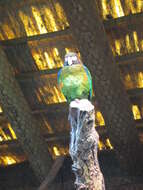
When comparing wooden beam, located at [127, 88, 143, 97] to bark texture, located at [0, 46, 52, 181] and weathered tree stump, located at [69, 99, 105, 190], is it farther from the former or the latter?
weathered tree stump, located at [69, 99, 105, 190]

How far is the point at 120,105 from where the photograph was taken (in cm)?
372

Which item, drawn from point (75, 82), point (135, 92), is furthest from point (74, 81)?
point (135, 92)

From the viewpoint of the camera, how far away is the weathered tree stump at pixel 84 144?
202cm

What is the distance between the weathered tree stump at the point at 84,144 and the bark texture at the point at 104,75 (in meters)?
1.28

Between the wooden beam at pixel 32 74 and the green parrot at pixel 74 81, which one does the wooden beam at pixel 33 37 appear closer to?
the wooden beam at pixel 32 74

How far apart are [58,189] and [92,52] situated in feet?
7.92

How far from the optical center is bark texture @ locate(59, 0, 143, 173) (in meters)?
3.14

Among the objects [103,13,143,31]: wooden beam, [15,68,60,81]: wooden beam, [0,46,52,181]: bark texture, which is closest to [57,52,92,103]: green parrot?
[103,13,143,31]: wooden beam

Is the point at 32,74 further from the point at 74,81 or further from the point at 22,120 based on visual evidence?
the point at 74,81

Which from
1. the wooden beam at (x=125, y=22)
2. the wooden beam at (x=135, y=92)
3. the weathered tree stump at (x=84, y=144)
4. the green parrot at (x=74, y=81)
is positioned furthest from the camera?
the wooden beam at (x=135, y=92)

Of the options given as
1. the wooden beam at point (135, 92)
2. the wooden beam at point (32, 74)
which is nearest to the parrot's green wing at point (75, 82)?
the wooden beam at point (32, 74)

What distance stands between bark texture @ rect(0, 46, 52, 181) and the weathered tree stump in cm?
182

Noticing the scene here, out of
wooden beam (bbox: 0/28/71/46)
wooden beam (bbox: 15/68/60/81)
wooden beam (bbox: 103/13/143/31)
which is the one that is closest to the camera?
wooden beam (bbox: 103/13/143/31)

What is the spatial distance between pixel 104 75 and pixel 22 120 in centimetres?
121
